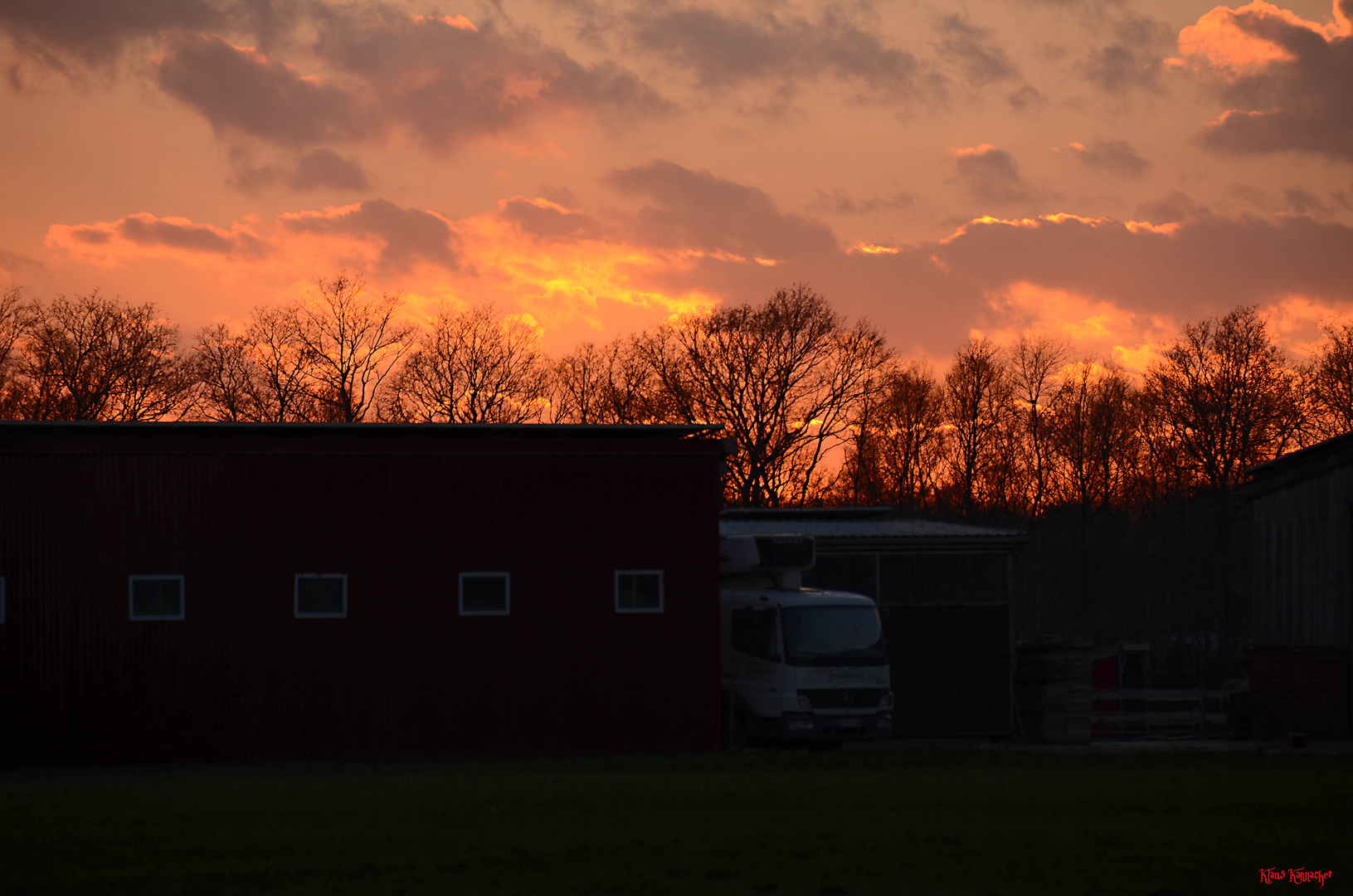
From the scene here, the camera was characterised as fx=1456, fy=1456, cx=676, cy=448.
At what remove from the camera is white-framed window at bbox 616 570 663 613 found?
69.8 ft

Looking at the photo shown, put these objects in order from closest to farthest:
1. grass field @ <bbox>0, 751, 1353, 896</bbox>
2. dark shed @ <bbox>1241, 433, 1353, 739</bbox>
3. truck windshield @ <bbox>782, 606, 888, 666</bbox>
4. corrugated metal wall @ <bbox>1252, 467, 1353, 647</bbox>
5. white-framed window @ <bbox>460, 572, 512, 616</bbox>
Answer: grass field @ <bbox>0, 751, 1353, 896</bbox> < truck windshield @ <bbox>782, 606, 888, 666</bbox> < white-framed window @ <bbox>460, 572, 512, 616</bbox> < dark shed @ <bbox>1241, 433, 1353, 739</bbox> < corrugated metal wall @ <bbox>1252, 467, 1353, 647</bbox>

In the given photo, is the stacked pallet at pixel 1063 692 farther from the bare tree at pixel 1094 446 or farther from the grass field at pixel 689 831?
the bare tree at pixel 1094 446

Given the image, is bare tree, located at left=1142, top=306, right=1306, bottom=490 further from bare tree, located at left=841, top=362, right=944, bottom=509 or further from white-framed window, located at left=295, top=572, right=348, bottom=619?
white-framed window, located at left=295, top=572, right=348, bottom=619

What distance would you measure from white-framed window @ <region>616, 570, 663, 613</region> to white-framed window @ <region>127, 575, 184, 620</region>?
241 inches

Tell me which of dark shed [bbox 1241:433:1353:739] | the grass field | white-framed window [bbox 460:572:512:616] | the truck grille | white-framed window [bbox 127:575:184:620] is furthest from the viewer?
dark shed [bbox 1241:433:1353:739]

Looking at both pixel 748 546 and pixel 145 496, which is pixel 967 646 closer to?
pixel 748 546

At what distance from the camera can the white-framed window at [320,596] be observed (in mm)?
20391

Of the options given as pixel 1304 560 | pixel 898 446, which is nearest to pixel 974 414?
pixel 898 446

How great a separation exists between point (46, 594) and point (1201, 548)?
45.1m

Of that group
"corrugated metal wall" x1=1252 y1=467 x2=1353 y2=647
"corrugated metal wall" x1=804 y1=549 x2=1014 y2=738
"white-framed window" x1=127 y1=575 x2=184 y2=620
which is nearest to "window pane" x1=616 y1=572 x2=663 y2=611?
"corrugated metal wall" x1=804 y1=549 x2=1014 y2=738

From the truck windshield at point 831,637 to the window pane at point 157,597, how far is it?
8445 mm

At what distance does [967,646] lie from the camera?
23.0 metres

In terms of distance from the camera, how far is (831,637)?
67.8 feet

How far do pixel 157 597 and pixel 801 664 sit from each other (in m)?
8.95
